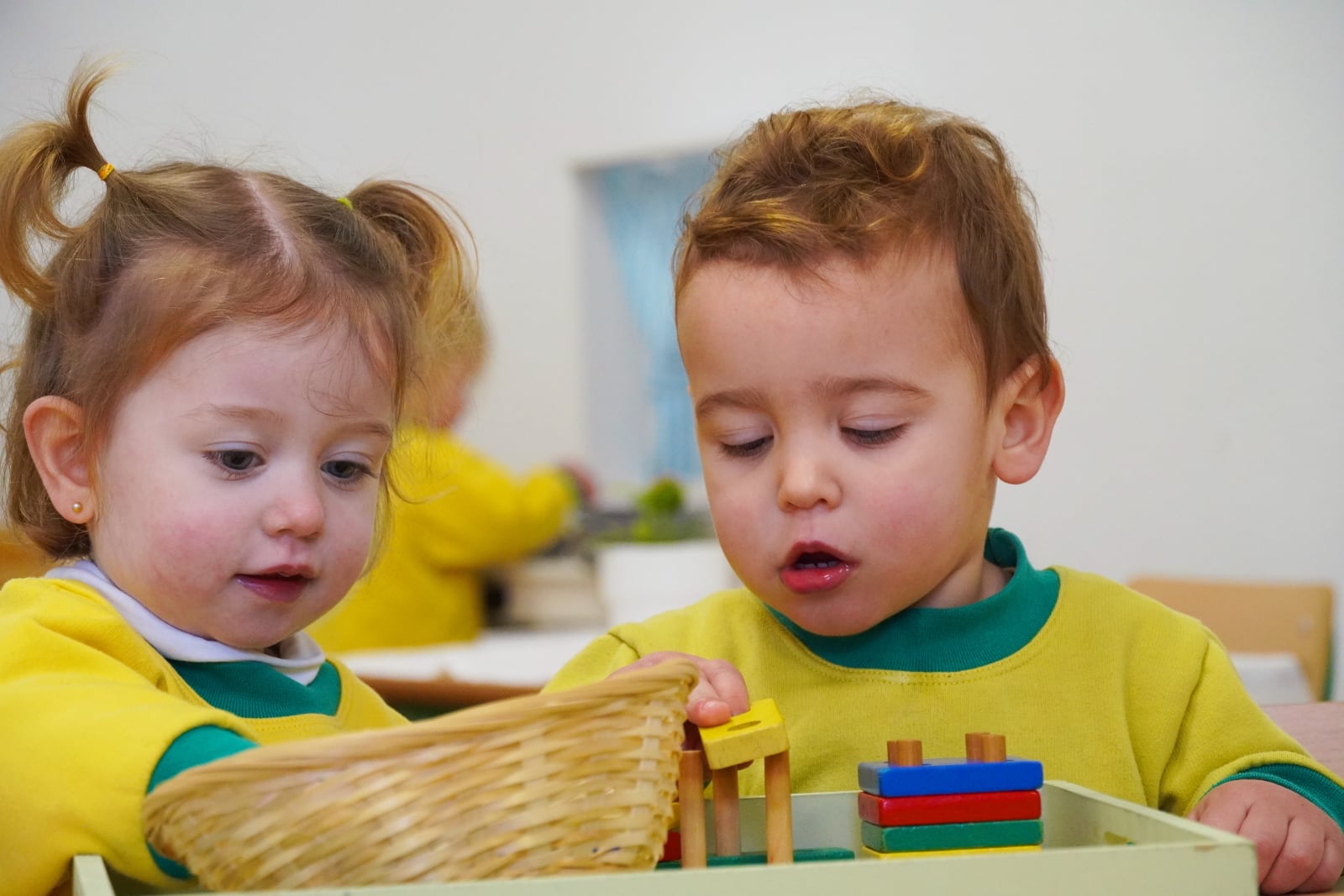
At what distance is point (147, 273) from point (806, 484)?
0.50 m

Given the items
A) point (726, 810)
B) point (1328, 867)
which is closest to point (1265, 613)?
point (1328, 867)

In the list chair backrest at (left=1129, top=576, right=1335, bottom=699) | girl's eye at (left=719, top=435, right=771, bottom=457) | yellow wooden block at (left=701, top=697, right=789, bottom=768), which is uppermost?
girl's eye at (left=719, top=435, right=771, bottom=457)

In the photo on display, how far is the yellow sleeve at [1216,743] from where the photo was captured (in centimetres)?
93

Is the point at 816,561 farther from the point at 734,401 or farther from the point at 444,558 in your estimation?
the point at 444,558

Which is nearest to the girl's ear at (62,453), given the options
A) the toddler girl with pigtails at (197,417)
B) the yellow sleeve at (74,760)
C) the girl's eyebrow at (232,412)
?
the toddler girl with pigtails at (197,417)

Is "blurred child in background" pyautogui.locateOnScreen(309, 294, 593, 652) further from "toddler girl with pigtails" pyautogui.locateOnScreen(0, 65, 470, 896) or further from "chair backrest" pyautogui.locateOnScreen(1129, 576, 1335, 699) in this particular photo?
"toddler girl with pigtails" pyautogui.locateOnScreen(0, 65, 470, 896)

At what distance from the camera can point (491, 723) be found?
588mm

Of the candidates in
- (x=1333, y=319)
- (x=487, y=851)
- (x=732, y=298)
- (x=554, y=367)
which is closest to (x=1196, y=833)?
(x=487, y=851)

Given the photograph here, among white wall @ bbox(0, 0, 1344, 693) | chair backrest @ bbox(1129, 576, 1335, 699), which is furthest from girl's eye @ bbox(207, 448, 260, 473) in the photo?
chair backrest @ bbox(1129, 576, 1335, 699)

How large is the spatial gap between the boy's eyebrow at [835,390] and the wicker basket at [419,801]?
34 cm

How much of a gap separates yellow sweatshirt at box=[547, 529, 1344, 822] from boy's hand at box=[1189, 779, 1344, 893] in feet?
0.17

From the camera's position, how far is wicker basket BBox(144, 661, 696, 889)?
574 millimetres

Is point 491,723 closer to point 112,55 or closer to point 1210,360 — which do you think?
point 112,55

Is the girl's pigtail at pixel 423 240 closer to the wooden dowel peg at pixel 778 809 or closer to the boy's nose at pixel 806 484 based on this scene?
the boy's nose at pixel 806 484
